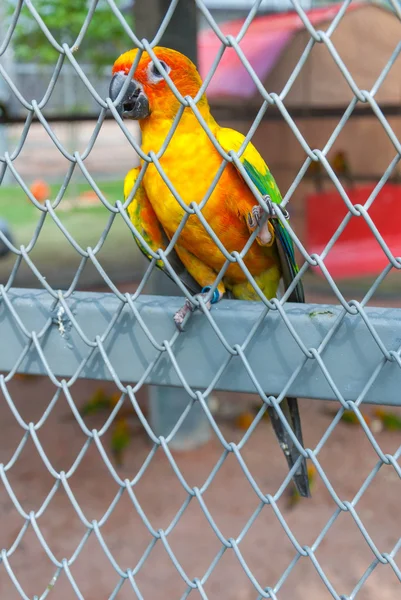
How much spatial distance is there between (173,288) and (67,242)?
545 centimetres

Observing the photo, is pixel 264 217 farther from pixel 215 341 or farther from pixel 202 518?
pixel 202 518

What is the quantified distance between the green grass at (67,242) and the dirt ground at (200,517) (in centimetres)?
157

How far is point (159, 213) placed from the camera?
1232 mm

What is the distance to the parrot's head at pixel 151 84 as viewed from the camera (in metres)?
1.16

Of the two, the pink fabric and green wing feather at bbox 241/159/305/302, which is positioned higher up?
the pink fabric

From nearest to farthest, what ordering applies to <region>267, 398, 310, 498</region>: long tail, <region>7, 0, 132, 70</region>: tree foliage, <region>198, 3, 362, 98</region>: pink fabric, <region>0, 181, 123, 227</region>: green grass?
<region>267, 398, 310, 498</region>: long tail
<region>198, 3, 362, 98</region>: pink fabric
<region>7, 0, 132, 70</region>: tree foliage
<region>0, 181, 123, 227</region>: green grass

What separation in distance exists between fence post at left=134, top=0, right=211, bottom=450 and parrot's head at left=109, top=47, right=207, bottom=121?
4.42 ft

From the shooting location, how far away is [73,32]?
7.11 metres

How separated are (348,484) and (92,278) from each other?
4.04 meters

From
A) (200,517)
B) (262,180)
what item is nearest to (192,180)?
(262,180)

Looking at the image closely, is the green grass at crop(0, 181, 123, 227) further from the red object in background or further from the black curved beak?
the black curved beak

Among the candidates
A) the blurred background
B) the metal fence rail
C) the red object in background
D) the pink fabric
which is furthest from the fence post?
the pink fabric

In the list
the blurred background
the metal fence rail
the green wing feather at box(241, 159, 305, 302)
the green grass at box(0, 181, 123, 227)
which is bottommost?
the metal fence rail

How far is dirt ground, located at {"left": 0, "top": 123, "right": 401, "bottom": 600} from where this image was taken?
2.01m
